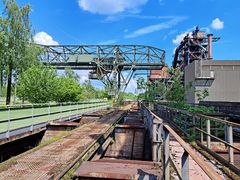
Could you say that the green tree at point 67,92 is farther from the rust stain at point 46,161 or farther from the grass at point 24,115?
the rust stain at point 46,161

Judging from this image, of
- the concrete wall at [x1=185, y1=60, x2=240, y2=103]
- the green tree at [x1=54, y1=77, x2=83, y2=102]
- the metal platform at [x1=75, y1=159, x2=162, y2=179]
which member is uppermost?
the concrete wall at [x1=185, y1=60, x2=240, y2=103]

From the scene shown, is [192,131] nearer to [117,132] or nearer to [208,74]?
[117,132]

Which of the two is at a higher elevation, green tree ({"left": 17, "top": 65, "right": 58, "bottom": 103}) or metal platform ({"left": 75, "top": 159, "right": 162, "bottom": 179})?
green tree ({"left": 17, "top": 65, "right": 58, "bottom": 103})

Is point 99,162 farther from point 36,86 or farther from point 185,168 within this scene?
point 36,86

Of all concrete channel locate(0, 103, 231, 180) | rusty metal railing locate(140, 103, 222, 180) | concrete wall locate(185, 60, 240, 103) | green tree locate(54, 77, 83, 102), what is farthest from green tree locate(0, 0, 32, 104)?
rusty metal railing locate(140, 103, 222, 180)

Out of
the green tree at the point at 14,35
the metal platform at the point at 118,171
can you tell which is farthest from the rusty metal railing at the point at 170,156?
the green tree at the point at 14,35

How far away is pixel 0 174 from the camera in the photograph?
4.96 meters

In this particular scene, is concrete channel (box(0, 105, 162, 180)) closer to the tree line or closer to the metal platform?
the metal platform

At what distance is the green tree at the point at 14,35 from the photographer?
81.6ft

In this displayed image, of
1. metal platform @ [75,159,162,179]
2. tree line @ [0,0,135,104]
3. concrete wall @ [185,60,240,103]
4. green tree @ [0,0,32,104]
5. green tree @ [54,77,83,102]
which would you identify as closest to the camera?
metal platform @ [75,159,162,179]

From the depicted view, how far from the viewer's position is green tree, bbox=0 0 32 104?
2486 centimetres

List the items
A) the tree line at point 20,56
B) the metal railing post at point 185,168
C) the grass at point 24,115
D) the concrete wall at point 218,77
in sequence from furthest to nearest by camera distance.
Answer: the concrete wall at point 218,77, the tree line at point 20,56, the grass at point 24,115, the metal railing post at point 185,168

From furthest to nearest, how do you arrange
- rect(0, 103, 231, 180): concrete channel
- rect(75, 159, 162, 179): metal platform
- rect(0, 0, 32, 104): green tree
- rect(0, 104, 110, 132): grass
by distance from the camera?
rect(0, 0, 32, 104): green tree
rect(0, 104, 110, 132): grass
rect(75, 159, 162, 179): metal platform
rect(0, 103, 231, 180): concrete channel

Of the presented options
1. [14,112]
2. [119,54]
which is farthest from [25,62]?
[119,54]
